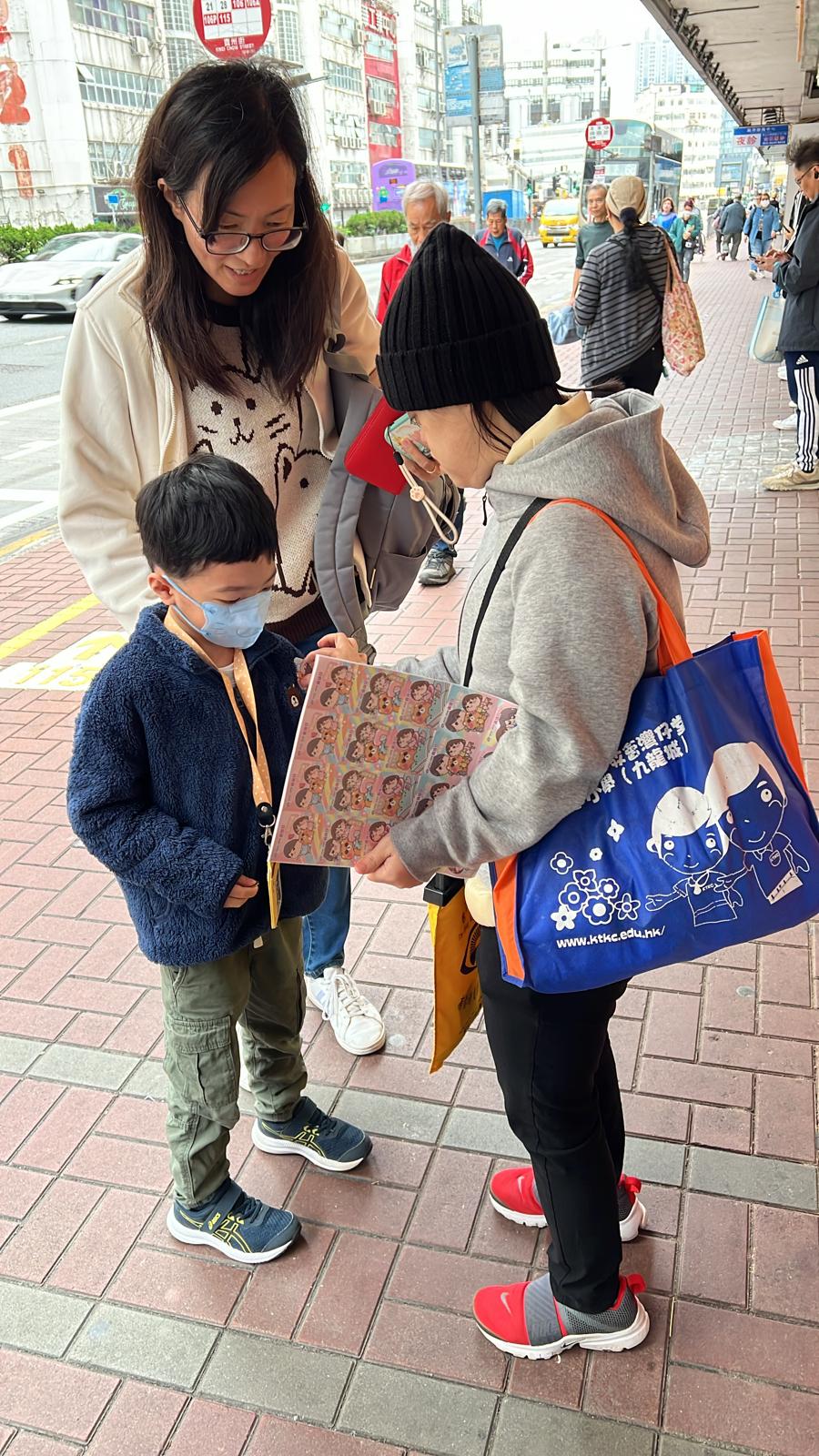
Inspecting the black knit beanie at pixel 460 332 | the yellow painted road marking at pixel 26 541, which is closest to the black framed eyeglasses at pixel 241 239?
the black knit beanie at pixel 460 332

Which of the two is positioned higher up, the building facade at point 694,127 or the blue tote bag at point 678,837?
the building facade at point 694,127

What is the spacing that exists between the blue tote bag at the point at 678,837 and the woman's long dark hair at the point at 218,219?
2.96 ft

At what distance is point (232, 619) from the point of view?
1.72 metres

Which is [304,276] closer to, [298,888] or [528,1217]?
[298,888]

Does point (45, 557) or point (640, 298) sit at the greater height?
point (640, 298)

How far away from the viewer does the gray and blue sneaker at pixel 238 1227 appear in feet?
6.97

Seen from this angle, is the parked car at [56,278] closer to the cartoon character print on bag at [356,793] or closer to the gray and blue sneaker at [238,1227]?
the gray and blue sneaker at [238,1227]

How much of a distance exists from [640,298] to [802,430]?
5.44 ft

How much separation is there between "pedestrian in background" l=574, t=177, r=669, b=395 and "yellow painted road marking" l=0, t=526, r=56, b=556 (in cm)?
401

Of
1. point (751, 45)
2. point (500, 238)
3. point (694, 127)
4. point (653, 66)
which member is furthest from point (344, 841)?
point (653, 66)

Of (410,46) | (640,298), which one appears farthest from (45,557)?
(410,46)

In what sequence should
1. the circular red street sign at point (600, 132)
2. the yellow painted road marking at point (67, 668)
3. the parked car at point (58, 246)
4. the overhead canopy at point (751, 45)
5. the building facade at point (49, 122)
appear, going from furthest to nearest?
the building facade at point (49, 122) → the circular red street sign at point (600, 132) → the parked car at point (58, 246) → the overhead canopy at point (751, 45) → the yellow painted road marking at point (67, 668)

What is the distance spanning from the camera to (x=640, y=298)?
6531mm

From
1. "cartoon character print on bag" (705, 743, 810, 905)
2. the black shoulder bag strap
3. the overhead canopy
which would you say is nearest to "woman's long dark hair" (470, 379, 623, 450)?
the black shoulder bag strap
